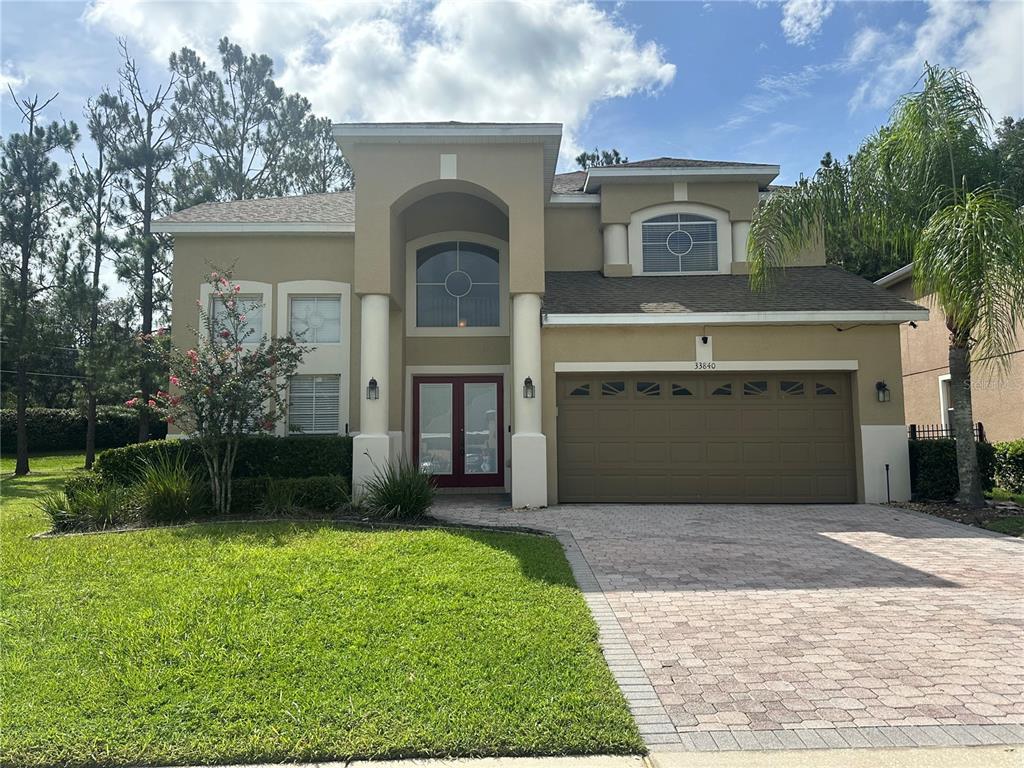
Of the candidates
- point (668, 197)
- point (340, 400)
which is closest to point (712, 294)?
point (668, 197)

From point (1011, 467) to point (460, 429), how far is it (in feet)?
36.5

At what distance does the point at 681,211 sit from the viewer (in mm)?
14656

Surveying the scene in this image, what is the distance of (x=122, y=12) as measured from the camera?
8891mm

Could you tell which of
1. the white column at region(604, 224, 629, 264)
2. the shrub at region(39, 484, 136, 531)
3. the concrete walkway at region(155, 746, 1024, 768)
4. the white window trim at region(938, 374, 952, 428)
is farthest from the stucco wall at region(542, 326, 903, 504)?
the concrete walkway at region(155, 746, 1024, 768)

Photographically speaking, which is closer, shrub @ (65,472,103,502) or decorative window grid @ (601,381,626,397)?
shrub @ (65,472,103,502)

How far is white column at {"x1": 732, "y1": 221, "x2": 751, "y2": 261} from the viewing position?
14.4 m

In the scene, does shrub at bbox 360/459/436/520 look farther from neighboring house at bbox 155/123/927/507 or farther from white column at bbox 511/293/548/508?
white column at bbox 511/293/548/508

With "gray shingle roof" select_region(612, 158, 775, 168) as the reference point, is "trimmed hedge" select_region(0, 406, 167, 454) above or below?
below

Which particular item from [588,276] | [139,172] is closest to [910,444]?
[588,276]

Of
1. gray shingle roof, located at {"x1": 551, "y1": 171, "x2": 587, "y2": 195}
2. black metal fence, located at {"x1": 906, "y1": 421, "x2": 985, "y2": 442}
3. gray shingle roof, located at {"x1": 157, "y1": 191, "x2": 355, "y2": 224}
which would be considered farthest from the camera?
gray shingle roof, located at {"x1": 551, "y1": 171, "x2": 587, "y2": 195}

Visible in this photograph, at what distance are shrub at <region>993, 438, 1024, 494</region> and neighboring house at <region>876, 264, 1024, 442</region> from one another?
1.70 metres

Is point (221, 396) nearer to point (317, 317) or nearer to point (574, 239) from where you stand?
point (317, 317)

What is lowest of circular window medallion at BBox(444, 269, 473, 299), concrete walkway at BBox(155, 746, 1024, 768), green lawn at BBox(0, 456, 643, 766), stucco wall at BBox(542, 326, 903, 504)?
concrete walkway at BBox(155, 746, 1024, 768)

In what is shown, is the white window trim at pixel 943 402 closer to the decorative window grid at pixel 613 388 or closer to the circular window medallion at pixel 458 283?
the decorative window grid at pixel 613 388
